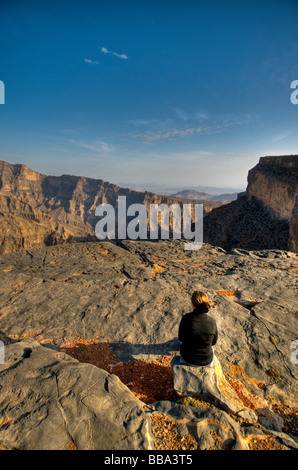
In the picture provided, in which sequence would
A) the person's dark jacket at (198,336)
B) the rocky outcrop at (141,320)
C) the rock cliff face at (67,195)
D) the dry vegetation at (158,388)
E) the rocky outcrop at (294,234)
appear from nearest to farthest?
1. the dry vegetation at (158,388)
2. the rocky outcrop at (141,320)
3. the person's dark jacket at (198,336)
4. the rocky outcrop at (294,234)
5. the rock cliff face at (67,195)

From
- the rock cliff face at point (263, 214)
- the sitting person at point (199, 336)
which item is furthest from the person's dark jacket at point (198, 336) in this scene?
the rock cliff face at point (263, 214)

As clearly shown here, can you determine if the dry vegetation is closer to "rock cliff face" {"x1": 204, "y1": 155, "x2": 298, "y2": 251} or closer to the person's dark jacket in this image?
the person's dark jacket

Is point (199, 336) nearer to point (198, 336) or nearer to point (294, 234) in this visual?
point (198, 336)

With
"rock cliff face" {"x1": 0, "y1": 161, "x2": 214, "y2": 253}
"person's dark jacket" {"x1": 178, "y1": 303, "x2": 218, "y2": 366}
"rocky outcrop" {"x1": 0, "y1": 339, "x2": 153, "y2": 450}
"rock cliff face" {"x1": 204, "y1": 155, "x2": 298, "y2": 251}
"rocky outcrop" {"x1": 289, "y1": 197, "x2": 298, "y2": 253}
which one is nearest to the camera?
"rocky outcrop" {"x1": 0, "y1": 339, "x2": 153, "y2": 450}

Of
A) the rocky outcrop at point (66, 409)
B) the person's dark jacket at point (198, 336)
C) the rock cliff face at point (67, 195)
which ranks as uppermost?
the rock cliff face at point (67, 195)

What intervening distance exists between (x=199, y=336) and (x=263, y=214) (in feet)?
75.7

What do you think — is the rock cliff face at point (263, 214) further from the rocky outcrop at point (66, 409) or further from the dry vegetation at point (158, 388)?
the rocky outcrop at point (66, 409)

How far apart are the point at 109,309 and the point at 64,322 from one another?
3.80ft

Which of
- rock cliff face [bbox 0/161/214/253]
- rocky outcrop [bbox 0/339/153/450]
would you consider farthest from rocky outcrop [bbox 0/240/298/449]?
rock cliff face [bbox 0/161/214/253]

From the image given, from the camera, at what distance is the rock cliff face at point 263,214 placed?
18.5 meters

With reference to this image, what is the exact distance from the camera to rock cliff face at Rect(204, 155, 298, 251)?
60.8 feet

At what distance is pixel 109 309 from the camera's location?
575 cm

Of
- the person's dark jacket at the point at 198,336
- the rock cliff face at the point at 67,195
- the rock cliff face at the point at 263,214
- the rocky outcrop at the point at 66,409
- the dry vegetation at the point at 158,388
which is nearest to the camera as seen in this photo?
the rocky outcrop at the point at 66,409
